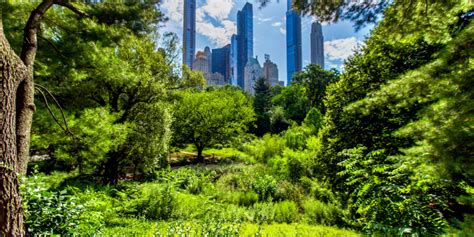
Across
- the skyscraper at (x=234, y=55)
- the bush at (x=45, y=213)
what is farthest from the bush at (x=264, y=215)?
the skyscraper at (x=234, y=55)

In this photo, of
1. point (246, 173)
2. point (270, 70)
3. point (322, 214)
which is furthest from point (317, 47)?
point (322, 214)

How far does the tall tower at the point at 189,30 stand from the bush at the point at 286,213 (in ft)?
356

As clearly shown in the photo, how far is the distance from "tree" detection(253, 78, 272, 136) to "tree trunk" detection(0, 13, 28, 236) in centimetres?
2737

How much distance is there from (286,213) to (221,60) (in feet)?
400

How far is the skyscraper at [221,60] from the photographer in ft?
400

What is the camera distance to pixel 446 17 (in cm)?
269

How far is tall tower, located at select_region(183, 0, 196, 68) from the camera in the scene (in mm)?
110750

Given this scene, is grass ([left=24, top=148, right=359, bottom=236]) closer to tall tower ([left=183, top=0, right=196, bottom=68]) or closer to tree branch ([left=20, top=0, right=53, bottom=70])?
tree branch ([left=20, top=0, right=53, bottom=70])

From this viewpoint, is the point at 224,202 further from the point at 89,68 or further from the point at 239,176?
the point at 89,68

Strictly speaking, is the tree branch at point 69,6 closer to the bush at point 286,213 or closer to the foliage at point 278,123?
the bush at point 286,213

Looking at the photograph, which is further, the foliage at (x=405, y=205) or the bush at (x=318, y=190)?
the bush at (x=318, y=190)

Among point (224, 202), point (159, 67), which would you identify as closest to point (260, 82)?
point (159, 67)

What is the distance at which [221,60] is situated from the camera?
12375cm

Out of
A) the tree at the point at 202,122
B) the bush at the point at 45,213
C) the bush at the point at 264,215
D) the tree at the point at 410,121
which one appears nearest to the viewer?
the tree at the point at 410,121
